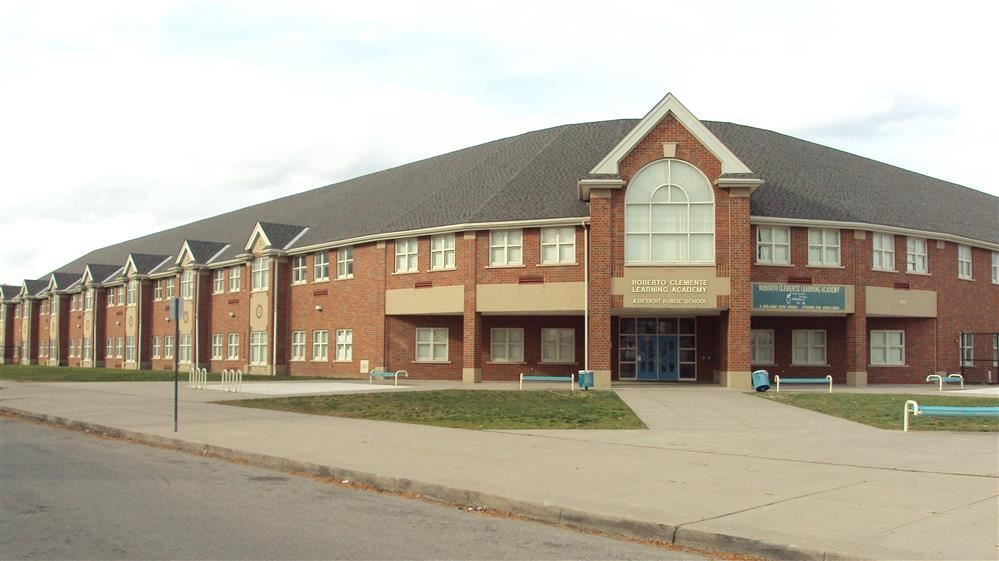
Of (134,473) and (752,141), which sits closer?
(134,473)

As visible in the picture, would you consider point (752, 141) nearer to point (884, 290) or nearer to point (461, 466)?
point (884, 290)

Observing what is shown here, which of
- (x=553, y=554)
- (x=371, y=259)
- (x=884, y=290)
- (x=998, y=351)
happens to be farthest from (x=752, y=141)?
(x=553, y=554)

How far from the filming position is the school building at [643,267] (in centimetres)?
3141

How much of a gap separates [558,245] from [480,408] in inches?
503

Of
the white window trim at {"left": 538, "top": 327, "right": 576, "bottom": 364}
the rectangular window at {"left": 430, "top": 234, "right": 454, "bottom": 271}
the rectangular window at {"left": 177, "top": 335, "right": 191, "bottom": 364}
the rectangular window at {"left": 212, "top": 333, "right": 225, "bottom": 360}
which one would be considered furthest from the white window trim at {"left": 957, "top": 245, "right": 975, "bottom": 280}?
the rectangular window at {"left": 177, "top": 335, "right": 191, "bottom": 364}

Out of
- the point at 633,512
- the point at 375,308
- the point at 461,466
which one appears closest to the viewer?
the point at 633,512

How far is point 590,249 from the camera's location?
31.5 metres

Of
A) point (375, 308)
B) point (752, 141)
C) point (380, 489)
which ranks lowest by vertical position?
point (380, 489)

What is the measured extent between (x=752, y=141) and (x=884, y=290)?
9.21 metres

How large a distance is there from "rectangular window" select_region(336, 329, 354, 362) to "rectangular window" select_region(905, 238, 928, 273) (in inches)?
981

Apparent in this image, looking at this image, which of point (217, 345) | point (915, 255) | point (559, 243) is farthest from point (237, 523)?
point (217, 345)

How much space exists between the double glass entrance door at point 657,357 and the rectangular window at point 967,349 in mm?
13372

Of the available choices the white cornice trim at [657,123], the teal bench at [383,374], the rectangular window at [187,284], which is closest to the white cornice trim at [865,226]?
the white cornice trim at [657,123]

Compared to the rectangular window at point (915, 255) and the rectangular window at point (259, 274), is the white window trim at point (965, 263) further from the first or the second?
the rectangular window at point (259, 274)
